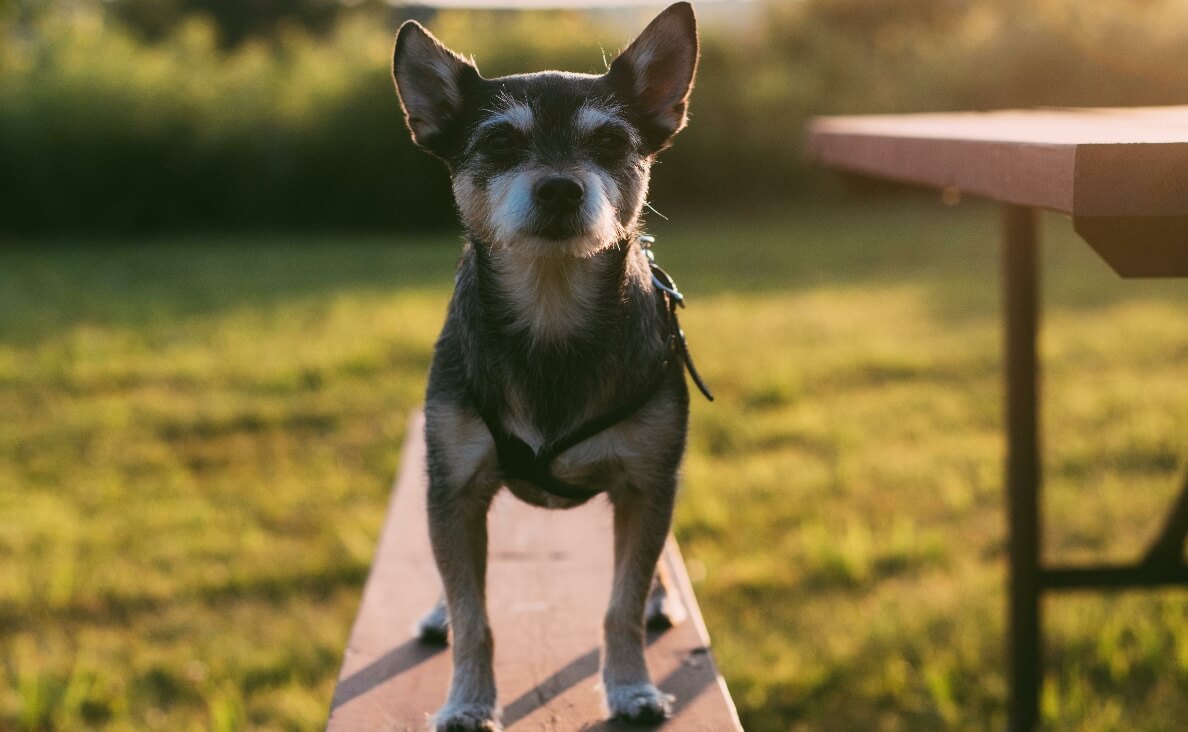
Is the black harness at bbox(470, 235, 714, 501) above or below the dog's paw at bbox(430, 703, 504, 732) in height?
above

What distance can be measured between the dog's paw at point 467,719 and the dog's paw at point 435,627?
39cm

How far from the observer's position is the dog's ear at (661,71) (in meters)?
2.22

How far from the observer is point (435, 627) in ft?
8.70

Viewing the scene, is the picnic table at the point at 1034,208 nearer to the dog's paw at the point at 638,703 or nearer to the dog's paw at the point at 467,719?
the dog's paw at the point at 638,703

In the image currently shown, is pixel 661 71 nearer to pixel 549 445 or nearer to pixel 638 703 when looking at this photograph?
pixel 549 445

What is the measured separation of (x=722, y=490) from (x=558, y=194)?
336cm

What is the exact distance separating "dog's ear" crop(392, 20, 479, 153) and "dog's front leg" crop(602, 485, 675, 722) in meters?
0.75

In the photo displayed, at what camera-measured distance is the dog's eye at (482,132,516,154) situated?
7.20 feet

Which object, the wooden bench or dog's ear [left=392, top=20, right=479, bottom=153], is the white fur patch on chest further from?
the wooden bench

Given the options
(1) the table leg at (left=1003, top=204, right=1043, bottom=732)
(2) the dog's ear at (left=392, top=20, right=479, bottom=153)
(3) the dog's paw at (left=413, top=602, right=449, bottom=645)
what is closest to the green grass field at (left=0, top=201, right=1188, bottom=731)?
(1) the table leg at (left=1003, top=204, right=1043, bottom=732)

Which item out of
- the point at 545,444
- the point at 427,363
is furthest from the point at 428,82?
the point at 427,363

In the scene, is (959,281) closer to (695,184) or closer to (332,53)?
(695,184)

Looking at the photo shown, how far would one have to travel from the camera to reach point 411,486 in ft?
12.3

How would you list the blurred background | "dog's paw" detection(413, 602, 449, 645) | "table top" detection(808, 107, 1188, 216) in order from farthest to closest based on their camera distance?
the blurred background < "dog's paw" detection(413, 602, 449, 645) < "table top" detection(808, 107, 1188, 216)
